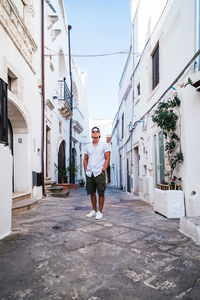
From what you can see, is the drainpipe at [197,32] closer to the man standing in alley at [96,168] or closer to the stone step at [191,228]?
the man standing in alley at [96,168]

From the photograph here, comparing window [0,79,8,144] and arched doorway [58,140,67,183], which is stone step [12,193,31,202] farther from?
arched doorway [58,140,67,183]

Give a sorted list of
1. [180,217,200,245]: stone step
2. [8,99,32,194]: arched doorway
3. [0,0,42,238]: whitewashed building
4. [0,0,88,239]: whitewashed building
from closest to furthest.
→ [180,217,200,245]: stone step < [0,0,88,239]: whitewashed building < [0,0,42,238]: whitewashed building < [8,99,32,194]: arched doorway

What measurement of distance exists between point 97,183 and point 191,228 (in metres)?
1.53

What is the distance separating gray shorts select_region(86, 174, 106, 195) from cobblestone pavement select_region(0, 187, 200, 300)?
2.02 feet

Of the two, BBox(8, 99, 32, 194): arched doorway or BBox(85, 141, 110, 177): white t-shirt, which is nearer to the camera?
BBox(85, 141, 110, 177): white t-shirt

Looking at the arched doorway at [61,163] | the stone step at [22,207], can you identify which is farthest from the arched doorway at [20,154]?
the arched doorway at [61,163]

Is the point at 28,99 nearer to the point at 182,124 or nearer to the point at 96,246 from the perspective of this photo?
the point at 182,124

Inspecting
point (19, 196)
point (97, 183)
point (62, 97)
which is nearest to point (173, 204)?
point (97, 183)

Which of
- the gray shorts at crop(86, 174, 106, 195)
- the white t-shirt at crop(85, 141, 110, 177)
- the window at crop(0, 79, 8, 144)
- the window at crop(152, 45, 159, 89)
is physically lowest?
the gray shorts at crop(86, 174, 106, 195)

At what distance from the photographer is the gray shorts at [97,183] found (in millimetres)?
3549

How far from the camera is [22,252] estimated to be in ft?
6.96

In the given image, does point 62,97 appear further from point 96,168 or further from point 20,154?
point 96,168

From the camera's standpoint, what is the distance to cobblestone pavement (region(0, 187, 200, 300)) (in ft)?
4.74

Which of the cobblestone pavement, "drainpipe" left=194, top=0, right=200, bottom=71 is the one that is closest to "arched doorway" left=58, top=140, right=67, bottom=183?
the cobblestone pavement
